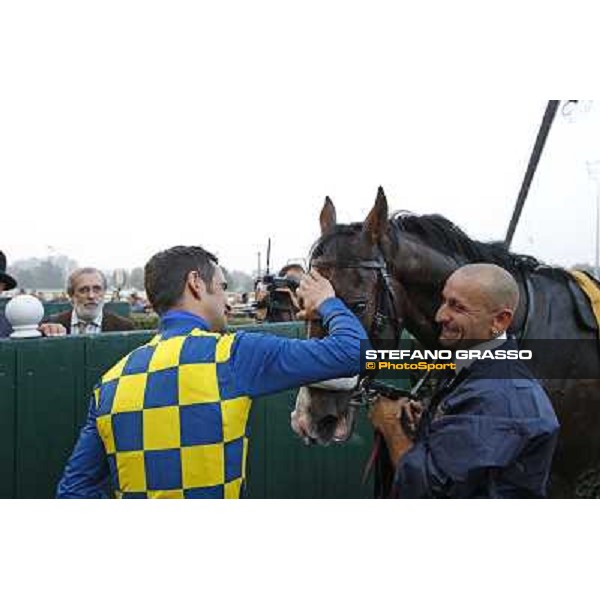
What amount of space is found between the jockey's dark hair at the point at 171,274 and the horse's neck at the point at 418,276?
712 mm

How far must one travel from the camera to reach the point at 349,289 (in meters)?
1.84

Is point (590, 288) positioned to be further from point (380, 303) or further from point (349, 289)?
point (349, 289)

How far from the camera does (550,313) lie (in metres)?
2.03

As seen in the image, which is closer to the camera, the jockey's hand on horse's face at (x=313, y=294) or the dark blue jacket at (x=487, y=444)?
the dark blue jacket at (x=487, y=444)

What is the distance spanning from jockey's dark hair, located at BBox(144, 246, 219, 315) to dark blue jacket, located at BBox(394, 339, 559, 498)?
556 mm

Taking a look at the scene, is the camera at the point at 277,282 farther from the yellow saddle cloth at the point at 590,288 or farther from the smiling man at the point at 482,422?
the smiling man at the point at 482,422

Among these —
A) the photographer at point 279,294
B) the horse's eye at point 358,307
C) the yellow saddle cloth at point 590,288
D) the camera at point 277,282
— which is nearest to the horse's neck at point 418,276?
the horse's eye at point 358,307

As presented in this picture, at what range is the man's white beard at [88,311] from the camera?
2.58m

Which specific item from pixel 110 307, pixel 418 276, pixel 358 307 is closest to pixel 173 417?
pixel 358 307

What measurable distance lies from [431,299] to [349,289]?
1.06 ft

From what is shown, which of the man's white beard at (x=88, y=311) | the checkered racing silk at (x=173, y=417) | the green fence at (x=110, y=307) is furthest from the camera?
the green fence at (x=110, y=307)

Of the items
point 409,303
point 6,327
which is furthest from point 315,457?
point 6,327

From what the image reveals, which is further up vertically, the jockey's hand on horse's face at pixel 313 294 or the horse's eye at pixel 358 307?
the jockey's hand on horse's face at pixel 313 294

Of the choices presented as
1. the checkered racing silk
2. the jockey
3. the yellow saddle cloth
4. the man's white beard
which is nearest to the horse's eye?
the jockey
